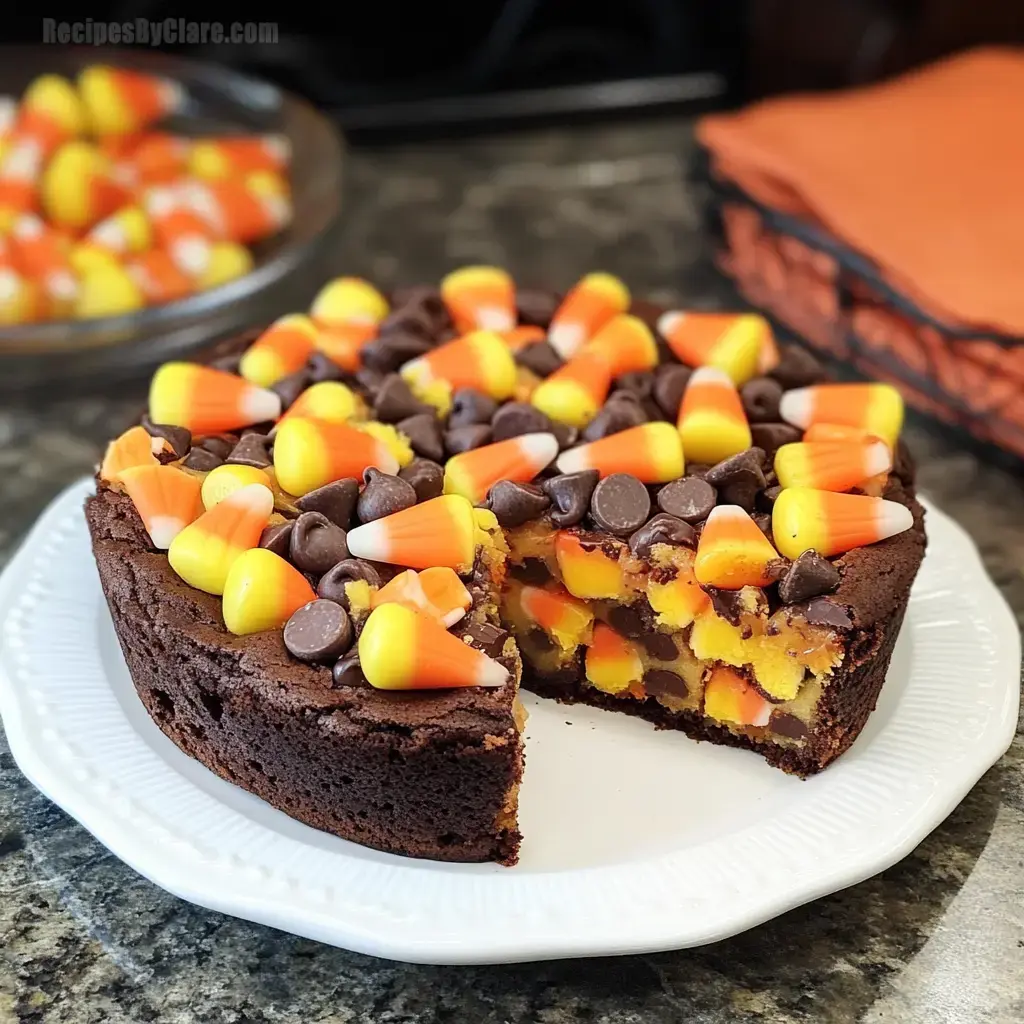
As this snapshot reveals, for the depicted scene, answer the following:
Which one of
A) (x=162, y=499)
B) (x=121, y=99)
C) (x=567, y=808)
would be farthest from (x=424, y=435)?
(x=121, y=99)

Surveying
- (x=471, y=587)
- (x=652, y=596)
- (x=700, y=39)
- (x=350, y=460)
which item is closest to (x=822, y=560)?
(x=652, y=596)

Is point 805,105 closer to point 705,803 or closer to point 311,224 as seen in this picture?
point 311,224

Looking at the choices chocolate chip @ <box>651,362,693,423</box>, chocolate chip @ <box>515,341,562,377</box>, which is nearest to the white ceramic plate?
chocolate chip @ <box>651,362,693,423</box>

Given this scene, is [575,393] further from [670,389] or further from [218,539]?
[218,539]

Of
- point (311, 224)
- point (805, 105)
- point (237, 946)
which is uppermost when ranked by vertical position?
point (805, 105)

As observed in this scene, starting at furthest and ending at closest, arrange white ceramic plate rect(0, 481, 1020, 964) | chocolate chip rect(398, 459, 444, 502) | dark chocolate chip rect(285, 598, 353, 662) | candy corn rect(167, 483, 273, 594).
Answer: chocolate chip rect(398, 459, 444, 502)
candy corn rect(167, 483, 273, 594)
dark chocolate chip rect(285, 598, 353, 662)
white ceramic plate rect(0, 481, 1020, 964)

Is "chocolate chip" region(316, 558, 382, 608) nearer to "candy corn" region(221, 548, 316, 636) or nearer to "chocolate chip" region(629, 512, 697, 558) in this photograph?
"candy corn" region(221, 548, 316, 636)

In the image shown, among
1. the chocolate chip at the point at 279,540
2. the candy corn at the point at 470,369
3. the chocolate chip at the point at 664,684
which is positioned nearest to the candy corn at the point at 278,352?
the candy corn at the point at 470,369
